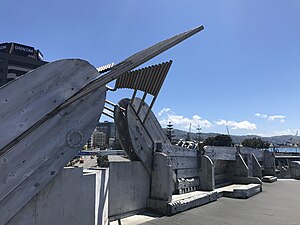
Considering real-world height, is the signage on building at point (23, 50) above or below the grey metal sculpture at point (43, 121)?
above

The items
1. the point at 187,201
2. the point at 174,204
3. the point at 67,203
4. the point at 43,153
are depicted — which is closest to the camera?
the point at 43,153

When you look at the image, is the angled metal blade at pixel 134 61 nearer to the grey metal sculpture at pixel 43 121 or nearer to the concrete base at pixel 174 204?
the grey metal sculpture at pixel 43 121

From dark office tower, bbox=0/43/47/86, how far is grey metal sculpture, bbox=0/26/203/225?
53.7 metres

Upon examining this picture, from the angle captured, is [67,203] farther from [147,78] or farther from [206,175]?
[206,175]

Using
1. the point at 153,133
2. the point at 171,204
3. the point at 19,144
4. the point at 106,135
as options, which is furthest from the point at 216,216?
the point at 106,135

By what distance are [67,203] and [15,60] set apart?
5938 centimetres

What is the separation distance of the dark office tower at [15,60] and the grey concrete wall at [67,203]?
5396 centimetres

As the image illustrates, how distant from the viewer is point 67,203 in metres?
5.34

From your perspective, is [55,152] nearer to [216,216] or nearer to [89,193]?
[89,193]

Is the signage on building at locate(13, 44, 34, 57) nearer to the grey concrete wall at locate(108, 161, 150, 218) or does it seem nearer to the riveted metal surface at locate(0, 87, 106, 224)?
the grey concrete wall at locate(108, 161, 150, 218)

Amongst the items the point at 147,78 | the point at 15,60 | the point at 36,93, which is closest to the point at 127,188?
the point at 147,78

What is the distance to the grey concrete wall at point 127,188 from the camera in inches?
366

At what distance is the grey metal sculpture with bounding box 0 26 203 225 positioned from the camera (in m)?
4.60

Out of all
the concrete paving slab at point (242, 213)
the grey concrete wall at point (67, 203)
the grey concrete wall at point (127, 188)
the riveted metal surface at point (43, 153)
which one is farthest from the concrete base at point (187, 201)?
the riveted metal surface at point (43, 153)
